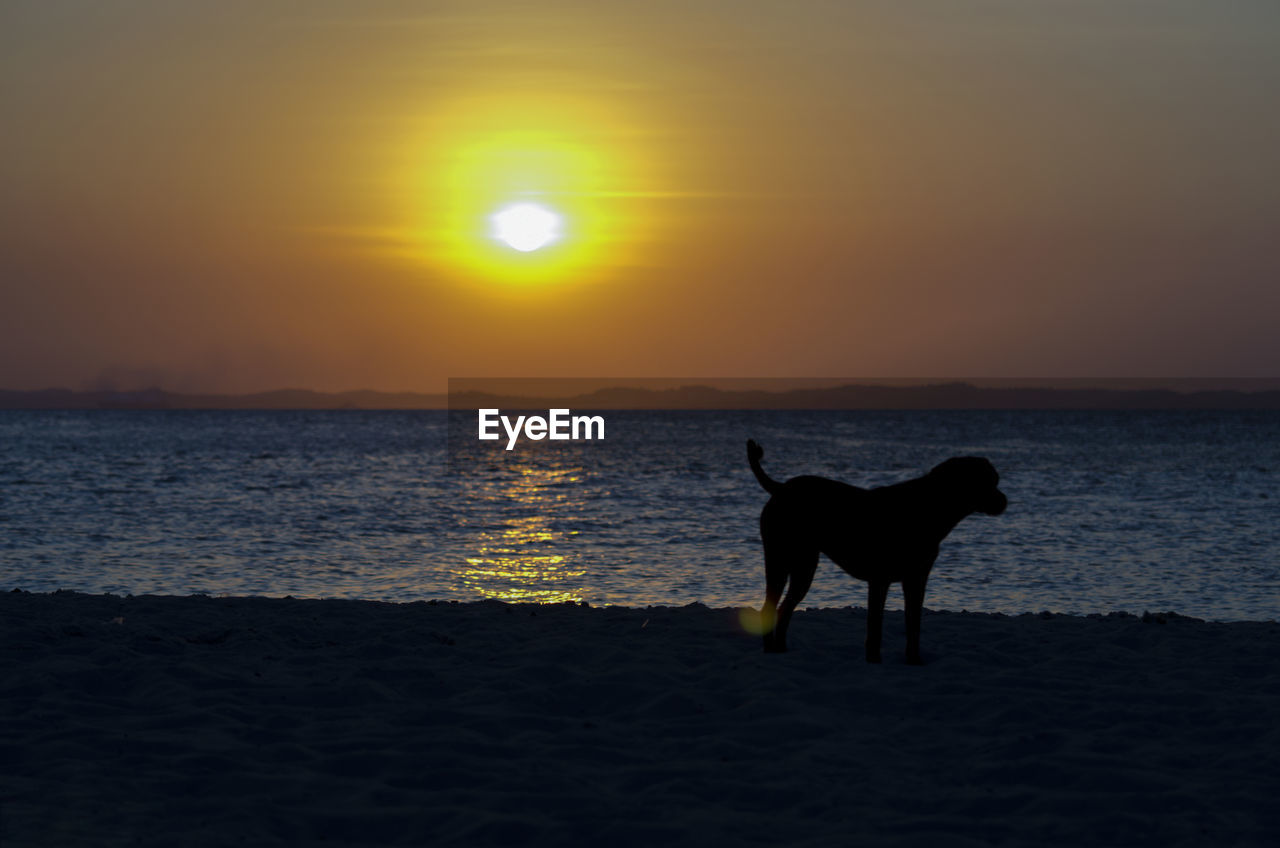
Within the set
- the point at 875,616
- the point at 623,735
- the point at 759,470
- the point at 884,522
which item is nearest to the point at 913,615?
the point at 875,616

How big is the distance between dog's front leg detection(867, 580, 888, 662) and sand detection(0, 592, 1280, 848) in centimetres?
22

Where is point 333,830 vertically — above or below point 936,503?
below

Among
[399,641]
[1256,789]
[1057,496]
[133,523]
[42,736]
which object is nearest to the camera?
[1256,789]

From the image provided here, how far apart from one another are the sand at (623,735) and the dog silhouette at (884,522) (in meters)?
0.68

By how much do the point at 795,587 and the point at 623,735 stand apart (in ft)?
9.95

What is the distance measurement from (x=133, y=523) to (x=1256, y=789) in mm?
24707

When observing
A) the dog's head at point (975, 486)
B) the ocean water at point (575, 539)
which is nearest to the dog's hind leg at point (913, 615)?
the dog's head at point (975, 486)

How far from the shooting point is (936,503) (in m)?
9.83

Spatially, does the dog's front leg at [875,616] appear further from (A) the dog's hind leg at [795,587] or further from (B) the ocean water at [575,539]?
(B) the ocean water at [575,539]

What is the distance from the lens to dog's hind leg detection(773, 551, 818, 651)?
10.2 meters

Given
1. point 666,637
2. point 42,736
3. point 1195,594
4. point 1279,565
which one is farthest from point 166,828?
point 1279,565

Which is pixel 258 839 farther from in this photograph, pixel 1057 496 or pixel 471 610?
pixel 1057 496

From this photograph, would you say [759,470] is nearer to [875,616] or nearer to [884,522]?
[884,522]

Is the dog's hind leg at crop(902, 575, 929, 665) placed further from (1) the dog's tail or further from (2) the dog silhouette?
(1) the dog's tail
